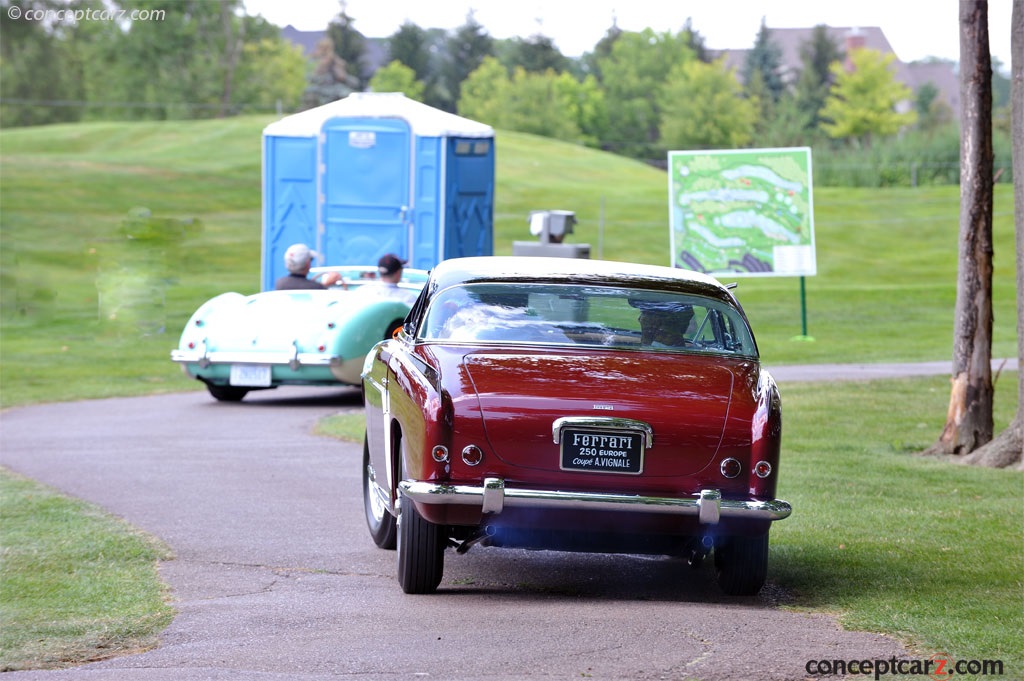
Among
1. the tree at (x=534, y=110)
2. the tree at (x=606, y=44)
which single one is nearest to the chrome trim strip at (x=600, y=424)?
the tree at (x=534, y=110)

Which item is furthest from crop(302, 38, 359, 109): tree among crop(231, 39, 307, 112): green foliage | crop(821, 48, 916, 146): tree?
crop(821, 48, 916, 146): tree

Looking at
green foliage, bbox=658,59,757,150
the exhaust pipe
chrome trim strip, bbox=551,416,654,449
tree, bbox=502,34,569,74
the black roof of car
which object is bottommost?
the exhaust pipe

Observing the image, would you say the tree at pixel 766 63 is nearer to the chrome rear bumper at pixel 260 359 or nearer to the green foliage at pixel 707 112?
the green foliage at pixel 707 112

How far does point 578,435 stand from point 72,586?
239cm

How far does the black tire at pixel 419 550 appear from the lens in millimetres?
6336

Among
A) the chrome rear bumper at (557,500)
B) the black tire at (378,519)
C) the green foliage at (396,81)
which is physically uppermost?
the green foliage at (396,81)

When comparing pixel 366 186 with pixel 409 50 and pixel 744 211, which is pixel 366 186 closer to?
pixel 744 211

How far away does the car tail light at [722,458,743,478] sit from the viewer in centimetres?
615

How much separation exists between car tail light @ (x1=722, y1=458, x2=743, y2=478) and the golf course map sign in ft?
60.0

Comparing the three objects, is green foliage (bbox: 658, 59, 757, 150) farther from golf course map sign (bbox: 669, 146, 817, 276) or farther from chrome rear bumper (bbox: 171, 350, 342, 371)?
chrome rear bumper (bbox: 171, 350, 342, 371)

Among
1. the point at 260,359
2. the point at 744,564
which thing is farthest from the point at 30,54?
the point at 260,359

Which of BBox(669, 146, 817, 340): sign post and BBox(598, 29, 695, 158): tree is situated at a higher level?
BBox(598, 29, 695, 158): tree

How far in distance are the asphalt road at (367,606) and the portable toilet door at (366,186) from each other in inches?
469

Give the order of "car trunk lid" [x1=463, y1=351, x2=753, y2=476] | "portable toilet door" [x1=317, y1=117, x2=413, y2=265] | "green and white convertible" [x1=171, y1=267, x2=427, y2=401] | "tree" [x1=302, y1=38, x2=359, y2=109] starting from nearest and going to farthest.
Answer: "car trunk lid" [x1=463, y1=351, x2=753, y2=476], "green and white convertible" [x1=171, y1=267, x2=427, y2=401], "portable toilet door" [x1=317, y1=117, x2=413, y2=265], "tree" [x1=302, y1=38, x2=359, y2=109]
